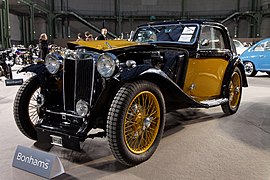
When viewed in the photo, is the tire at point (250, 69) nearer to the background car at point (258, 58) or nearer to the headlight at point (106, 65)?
the background car at point (258, 58)

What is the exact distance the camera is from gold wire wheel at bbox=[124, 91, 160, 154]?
2447 millimetres

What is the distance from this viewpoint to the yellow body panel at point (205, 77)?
11.4 ft

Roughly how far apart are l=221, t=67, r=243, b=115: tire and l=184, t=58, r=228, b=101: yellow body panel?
0.93 feet

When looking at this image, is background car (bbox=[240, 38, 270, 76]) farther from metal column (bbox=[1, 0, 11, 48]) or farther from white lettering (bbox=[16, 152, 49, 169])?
metal column (bbox=[1, 0, 11, 48])

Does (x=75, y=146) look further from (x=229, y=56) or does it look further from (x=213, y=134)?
(x=229, y=56)

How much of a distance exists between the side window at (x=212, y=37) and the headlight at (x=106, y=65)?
62.6 inches

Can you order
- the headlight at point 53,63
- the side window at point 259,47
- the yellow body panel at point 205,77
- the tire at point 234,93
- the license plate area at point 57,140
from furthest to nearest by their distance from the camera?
the side window at point 259,47
the tire at point 234,93
the yellow body panel at point 205,77
the headlight at point 53,63
the license plate area at point 57,140

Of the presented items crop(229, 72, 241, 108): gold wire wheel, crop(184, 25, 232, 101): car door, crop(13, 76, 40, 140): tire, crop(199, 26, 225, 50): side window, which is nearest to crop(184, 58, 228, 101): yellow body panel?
crop(184, 25, 232, 101): car door

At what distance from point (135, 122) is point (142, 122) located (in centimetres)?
8

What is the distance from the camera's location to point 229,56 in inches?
161

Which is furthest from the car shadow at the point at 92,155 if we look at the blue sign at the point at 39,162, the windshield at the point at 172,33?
the windshield at the point at 172,33

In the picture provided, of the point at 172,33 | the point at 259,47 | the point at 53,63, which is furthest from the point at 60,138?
the point at 259,47

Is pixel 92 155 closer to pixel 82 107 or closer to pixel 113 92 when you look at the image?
pixel 82 107

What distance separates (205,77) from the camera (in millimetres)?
3658
